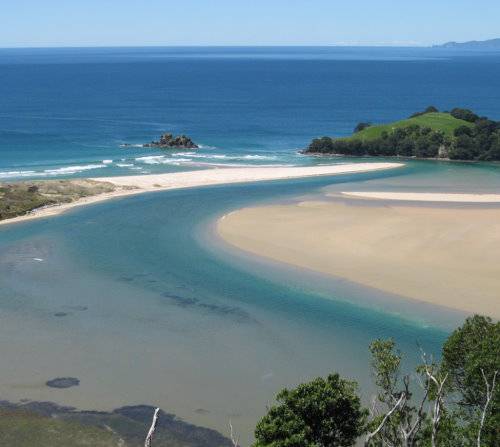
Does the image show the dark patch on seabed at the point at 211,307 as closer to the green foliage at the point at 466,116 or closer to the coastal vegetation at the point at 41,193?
the coastal vegetation at the point at 41,193

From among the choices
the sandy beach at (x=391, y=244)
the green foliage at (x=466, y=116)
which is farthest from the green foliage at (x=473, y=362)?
the green foliage at (x=466, y=116)

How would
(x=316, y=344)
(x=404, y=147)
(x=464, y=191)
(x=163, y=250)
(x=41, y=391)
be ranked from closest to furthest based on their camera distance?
(x=41, y=391) < (x=316, y=344) < (x=163, y=250) < (x=464, y=191) < (x=404, y=147)

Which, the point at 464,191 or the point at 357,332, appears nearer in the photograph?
the point at 357,332

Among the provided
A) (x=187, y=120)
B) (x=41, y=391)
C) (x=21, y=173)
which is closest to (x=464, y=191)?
(x=21, y=173)

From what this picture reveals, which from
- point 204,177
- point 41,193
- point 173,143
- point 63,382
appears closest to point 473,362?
point 63,382

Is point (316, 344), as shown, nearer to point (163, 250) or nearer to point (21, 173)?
point (163, 250)

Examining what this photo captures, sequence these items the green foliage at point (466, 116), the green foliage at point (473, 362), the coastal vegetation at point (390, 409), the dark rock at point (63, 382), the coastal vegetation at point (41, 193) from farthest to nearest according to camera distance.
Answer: the green foliage at point (466, 116), the coastal vegetation at point (41, 193), the dark rock at point (63, 382), the green foliage at point (473, 362), the coastal vegetation at point (390, 409)

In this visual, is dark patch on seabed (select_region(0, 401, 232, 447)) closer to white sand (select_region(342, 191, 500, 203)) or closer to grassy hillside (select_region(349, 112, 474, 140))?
white sand (select_region(342, 191, 500, 203))
